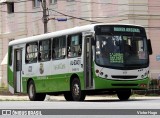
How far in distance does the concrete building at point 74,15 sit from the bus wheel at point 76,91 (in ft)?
50.3

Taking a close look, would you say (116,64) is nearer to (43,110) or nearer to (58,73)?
(58,73)

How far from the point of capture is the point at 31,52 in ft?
82.6

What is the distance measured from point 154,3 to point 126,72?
20.1 metres

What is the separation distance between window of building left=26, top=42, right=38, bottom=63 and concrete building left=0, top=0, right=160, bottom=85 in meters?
12.9

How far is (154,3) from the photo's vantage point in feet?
129

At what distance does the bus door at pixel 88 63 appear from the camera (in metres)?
20.3

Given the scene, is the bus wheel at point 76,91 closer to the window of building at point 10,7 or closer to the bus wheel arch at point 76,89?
the bus wheel arch at point 76,89

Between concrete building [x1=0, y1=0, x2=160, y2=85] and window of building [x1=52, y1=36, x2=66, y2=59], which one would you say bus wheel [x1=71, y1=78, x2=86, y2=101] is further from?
concrete building [x1=0, y1=0, x2=160, y2=85]

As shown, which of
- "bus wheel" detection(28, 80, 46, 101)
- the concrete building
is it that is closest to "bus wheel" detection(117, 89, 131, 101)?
"bus wheel" detection(28, 80, 46, 101)

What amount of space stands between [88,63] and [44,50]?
3.95 metres

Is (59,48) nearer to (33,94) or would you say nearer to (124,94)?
(124,94)

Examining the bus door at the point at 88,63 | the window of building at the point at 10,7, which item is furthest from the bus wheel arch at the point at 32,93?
the window of building at the point at 10,7

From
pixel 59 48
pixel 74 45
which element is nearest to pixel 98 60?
pixel 74 45

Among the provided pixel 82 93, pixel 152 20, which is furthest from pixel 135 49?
pixel 152 20
